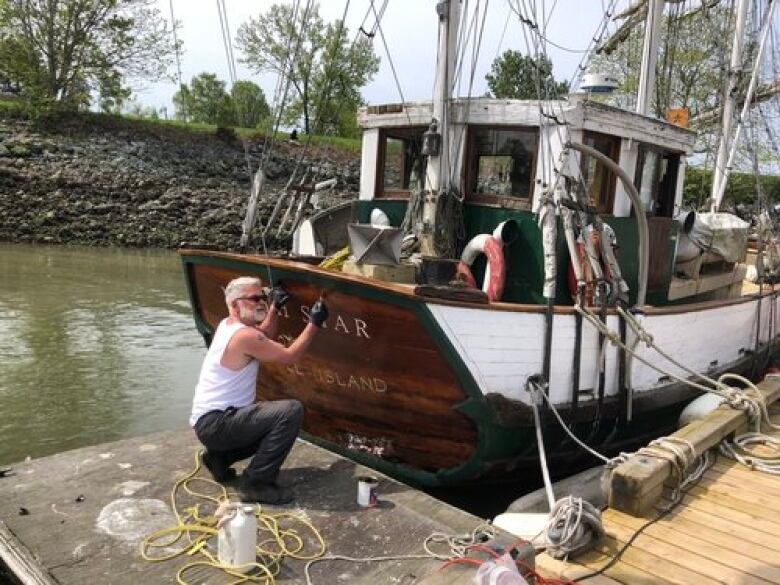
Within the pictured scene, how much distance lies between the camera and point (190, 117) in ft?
197

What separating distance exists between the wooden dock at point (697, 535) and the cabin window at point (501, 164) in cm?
259

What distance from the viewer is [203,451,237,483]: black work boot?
4469 millimetres

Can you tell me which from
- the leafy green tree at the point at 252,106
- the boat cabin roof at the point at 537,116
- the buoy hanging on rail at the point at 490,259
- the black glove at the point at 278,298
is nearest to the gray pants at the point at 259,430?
the black glove at the point at 278,298

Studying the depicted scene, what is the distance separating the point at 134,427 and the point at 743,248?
745cm

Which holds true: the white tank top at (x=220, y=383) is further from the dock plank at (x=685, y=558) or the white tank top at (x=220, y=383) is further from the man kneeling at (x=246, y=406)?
the dock plank at (x=685, y=558)

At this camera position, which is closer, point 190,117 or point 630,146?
point 630,146

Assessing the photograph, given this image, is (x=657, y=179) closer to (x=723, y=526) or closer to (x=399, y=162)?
(x=399, y=162)

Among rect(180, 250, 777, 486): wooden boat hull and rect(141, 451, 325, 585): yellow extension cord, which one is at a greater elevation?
rect(180, 250, 777, 486): wooden boat hull

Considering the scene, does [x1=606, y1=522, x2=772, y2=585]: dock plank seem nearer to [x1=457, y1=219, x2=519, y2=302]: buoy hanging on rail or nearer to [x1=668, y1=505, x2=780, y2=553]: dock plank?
[x1=668, y1=505, x2=780, y2=553]: dock plank

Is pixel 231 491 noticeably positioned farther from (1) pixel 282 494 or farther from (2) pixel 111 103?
(2) pixel 111 103

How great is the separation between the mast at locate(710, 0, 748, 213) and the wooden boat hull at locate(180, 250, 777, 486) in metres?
7.53

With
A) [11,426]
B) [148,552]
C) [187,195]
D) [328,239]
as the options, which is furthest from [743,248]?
[187,195]

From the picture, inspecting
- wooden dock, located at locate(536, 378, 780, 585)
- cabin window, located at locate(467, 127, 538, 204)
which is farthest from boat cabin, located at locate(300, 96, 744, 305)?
wooden dock, located at locate(536, 378, 780, 585)

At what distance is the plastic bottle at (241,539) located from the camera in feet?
11.4
